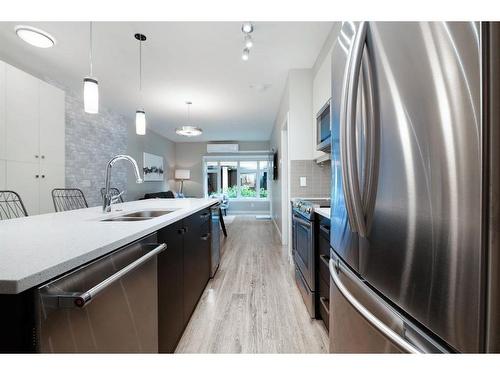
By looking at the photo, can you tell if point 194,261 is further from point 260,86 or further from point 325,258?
point 260,86

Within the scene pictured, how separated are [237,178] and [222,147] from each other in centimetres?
136

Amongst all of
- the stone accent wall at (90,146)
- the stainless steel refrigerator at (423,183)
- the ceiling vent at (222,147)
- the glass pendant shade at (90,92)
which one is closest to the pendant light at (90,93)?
the glass pendant shade at (90,92)

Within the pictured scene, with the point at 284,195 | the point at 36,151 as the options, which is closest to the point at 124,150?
the point at 36,151

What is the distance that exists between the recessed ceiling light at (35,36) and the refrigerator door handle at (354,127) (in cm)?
316

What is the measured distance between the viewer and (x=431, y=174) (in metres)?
0.47

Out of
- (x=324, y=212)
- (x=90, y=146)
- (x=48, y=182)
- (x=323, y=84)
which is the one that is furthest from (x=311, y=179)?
(x=90, y=146)

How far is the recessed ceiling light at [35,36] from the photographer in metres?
2.25

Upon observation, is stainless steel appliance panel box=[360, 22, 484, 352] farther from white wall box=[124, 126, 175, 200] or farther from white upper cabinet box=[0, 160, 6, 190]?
white wall box=[124, 126, 175, 200]

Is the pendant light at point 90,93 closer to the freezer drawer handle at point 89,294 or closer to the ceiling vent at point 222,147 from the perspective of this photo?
the freezer drawer handle at point 89,294

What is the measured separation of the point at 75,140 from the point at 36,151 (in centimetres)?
121

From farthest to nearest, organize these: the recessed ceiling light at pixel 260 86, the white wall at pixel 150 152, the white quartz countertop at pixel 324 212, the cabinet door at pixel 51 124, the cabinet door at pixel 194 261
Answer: the white wall at pixel 150 152, the recessed ceiling light at pixel 260 86, the cabinet door at pixel 51 124, the cabinet door at pixel 194 261, the white quartz countertop at pixel 324 212

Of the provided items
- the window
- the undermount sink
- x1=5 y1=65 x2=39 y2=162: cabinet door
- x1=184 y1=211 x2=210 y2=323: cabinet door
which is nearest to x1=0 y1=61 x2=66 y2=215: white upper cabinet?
x1=5 y1=65 x2=39 y2=162: cabinet door
